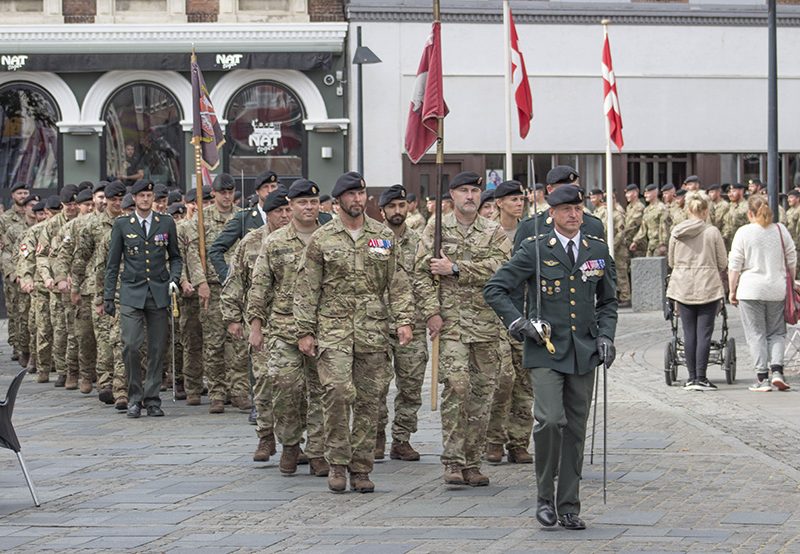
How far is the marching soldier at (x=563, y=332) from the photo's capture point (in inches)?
364

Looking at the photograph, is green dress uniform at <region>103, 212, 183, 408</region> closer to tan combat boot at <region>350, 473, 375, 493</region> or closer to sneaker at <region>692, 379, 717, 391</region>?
tan combat boot at <region>350, 473, 375, 493</region>

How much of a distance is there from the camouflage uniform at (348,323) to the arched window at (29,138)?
22.4m

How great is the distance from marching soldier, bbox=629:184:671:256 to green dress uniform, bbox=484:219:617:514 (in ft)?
62.3

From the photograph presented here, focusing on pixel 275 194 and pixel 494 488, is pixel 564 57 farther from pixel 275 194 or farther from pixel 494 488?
pixel 494 488

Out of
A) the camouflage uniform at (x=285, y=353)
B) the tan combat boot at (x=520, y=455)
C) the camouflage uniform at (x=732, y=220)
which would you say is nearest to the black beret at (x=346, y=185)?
the camouflage uniform at (x=285, y=353)

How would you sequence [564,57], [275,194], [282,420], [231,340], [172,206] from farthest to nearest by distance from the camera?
[564,57] → [172,206] → [231,340] → [275,194] → [282,420]

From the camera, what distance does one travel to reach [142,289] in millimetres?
15453

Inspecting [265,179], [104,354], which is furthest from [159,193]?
[265,179]

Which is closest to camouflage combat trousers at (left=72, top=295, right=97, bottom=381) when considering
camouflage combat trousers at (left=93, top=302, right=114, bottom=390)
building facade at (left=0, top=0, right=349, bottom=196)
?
camouflage combat trousers at (left=93, top=302, right=114, bottom=390)

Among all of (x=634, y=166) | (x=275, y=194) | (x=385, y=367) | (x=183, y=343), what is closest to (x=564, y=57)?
(x=634, y=166)

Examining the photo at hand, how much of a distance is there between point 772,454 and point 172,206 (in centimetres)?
889

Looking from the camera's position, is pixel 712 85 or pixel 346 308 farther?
pixel 712 85

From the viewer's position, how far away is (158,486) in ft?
36.0

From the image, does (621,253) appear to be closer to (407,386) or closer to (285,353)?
(407,386)
